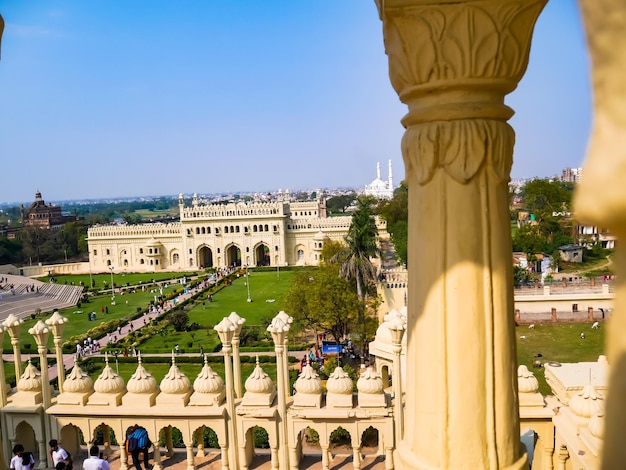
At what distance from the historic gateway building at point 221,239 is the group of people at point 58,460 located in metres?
35.4

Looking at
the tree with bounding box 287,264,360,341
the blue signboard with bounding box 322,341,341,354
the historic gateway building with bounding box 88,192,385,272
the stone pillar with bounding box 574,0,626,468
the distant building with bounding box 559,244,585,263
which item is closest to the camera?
the stone pillar with bounding box 574,0,626,468

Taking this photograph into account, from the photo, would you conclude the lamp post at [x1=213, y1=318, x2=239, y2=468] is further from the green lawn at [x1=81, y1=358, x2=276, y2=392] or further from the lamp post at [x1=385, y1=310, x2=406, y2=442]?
the green lawn at [x1=81, y1=358, x2=276, y2=392]

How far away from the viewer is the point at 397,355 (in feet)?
14.7

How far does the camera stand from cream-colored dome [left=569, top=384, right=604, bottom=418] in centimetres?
414

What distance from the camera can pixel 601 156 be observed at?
2.32 ft

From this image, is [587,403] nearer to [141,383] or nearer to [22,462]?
[141,383]

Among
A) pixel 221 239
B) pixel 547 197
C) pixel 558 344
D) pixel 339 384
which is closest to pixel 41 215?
pixel 221 239

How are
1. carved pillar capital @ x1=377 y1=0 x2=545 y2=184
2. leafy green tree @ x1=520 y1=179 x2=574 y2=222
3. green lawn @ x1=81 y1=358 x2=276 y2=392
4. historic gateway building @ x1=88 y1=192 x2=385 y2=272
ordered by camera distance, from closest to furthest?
carved pillar capital @ x1=377 y1=0 x2=545 y2=184, green lawn @ x1=81 y1=358 x2=276 y2=392, leafy green tree @ x1=520 y1=179 x2=574 y2=222, historic gateway building @ x1=88 y1=192 x2=385 y2=272

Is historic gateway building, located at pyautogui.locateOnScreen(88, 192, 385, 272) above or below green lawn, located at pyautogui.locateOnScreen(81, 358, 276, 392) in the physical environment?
above

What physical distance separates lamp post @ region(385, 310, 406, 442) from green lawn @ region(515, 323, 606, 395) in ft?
30.7

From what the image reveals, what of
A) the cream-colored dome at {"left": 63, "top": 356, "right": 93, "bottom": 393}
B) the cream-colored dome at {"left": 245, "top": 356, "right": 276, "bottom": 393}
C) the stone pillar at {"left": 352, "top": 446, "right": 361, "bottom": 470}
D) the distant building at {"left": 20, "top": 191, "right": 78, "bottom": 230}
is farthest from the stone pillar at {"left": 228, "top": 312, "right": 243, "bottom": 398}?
the distant building at {"left": 20, "top": 191, "right": 78, "bottom": 230}

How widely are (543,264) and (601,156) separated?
30177 millimetres

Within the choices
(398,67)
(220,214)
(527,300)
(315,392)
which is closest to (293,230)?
(220,214)

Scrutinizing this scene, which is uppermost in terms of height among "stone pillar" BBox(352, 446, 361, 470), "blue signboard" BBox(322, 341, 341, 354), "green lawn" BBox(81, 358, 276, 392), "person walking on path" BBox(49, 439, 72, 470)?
"person walking on path" BBox(49, 439, 72, 470)
